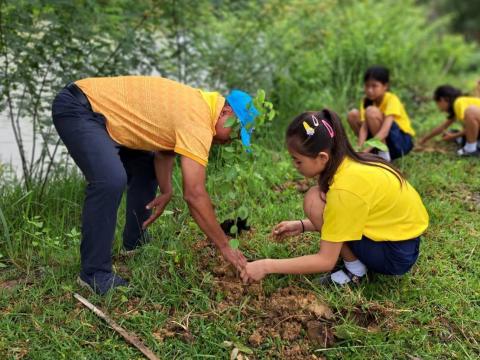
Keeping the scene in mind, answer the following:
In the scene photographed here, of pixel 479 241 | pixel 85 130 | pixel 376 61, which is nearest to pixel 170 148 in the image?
pixel 85 130

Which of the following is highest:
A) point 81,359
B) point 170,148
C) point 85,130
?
point 85,130

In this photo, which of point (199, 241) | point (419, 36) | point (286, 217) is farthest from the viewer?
point (419, 36)

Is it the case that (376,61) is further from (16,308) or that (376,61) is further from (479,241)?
(16,308)

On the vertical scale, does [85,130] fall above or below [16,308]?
above

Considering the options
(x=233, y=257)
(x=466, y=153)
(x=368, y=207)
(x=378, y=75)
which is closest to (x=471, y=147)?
(x=466, y=153)

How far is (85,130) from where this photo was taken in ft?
8.56

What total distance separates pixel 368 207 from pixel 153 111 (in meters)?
1.12

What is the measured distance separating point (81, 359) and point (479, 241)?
7.97 feet

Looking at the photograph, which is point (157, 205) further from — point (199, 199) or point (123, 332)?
point (123, 332)

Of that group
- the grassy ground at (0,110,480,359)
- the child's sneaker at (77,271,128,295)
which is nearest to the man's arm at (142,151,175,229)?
the grassy ground at (0,110,480,359)

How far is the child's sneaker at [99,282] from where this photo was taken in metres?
2.71

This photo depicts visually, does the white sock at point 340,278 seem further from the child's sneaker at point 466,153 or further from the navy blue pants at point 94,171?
the child's sneaker at point 466,153

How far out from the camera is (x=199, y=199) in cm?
240

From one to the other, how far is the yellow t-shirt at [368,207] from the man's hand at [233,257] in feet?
1.38
